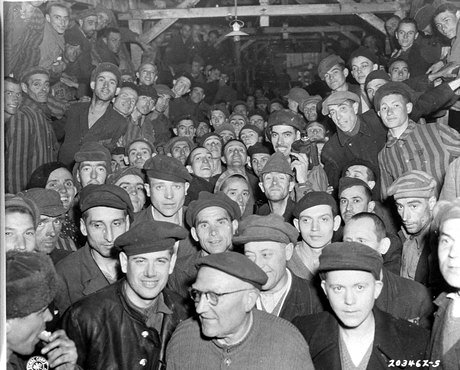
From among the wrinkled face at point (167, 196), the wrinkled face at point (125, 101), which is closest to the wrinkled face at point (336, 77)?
the wrinkled face at point (125, 101)

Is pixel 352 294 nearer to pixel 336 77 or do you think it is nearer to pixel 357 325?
pixel 357 325

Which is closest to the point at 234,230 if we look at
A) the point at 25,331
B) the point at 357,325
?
the point at 357,325

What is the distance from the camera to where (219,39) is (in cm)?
1462

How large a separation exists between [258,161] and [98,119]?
2.08 meters

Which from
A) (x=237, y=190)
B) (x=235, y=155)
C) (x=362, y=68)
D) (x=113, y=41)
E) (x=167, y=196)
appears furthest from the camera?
(x=113, y=41)

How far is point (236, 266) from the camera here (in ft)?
8.77

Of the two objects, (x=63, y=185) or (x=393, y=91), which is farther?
(x=393, y=91)

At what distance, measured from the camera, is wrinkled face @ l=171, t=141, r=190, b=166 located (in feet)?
22.9

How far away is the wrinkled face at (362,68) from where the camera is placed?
7566mm

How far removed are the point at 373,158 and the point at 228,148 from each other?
1762 mm

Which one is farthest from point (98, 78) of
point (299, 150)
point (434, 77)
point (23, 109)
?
point (434, 77)

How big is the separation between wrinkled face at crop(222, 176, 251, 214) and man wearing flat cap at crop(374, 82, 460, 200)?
125 cm

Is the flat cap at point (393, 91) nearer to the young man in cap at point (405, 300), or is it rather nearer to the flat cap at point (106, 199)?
the young man in cap at point (405, 300)

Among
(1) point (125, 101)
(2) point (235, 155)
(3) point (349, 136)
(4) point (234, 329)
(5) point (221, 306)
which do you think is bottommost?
(4) point (234, 329)
